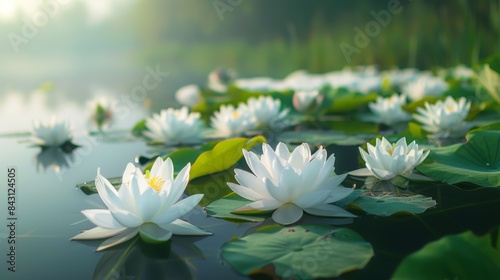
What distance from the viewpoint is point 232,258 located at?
96cm

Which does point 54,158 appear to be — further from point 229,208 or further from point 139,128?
point 229,208

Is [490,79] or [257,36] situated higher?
[257,36]

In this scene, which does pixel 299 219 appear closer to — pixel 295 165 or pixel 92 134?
pixel 295 165

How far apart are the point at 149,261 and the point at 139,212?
149 millimetres

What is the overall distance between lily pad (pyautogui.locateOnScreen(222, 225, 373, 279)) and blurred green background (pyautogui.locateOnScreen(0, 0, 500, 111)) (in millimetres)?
2176

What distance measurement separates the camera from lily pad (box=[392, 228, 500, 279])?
33.1 inches

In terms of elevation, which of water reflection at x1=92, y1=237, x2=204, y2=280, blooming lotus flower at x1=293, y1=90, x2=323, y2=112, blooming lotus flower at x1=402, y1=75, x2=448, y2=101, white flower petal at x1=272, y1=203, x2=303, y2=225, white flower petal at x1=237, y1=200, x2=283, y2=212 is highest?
blooming lotus flower at x1=402, y1=75, x2=448, y2=101

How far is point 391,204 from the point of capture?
1245mm

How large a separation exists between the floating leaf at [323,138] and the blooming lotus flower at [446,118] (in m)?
0.28

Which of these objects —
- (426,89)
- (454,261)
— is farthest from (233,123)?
(426,89)

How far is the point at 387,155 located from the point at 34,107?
12.1ft

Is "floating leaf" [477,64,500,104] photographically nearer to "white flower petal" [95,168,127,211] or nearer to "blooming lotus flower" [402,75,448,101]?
"blooming lotus flower" [402,75,448,101]

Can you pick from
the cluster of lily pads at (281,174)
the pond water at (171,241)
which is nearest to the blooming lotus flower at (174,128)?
the cluster of lily pads at (281,174)

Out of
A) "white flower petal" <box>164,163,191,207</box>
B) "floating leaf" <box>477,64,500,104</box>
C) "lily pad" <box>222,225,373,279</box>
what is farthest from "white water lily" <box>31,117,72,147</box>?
"floating leaf" <box>477,64,500,104</box>
